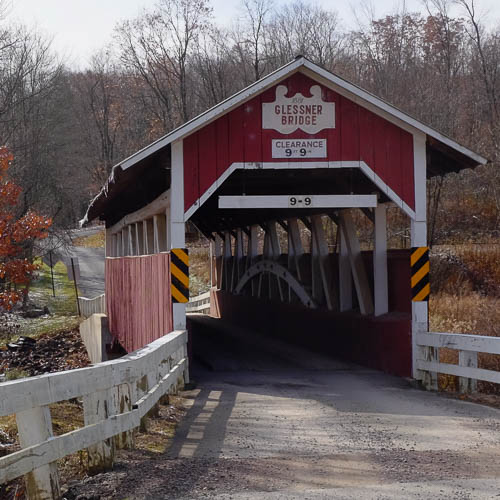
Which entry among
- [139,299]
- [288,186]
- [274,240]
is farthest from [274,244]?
[139,299]

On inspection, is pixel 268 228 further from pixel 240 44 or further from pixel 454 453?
pixel 240 44

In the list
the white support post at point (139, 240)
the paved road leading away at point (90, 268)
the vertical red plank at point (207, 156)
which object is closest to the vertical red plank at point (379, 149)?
the vertical red plank at point (207, 156)

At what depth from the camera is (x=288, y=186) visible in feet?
53.6

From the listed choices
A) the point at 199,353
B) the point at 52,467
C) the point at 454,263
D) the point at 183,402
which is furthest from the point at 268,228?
the point at 52,467

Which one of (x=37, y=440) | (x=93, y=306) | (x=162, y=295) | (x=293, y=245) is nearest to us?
(x=37, y=440)

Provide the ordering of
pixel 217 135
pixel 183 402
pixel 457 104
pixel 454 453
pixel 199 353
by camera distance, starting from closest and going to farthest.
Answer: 1. pixel 454 453
2. pixel 183 402
3. pixel 217 135
4. pixel 199 353
5. pixel 457 104

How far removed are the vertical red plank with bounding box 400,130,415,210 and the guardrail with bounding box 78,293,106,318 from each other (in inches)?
522

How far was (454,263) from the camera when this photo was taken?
22.0 metres

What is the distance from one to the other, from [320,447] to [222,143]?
5.62 metres

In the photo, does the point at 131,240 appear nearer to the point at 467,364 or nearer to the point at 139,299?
the point at 139,299

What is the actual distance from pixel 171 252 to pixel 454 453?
565 centimetres

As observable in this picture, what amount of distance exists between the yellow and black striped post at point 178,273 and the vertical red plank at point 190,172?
0.63 metres

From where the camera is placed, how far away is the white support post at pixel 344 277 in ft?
45.8

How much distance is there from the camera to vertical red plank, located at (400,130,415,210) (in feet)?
37.3
